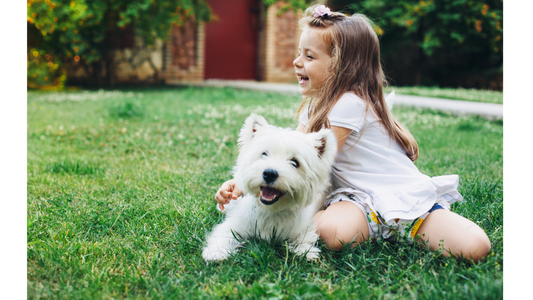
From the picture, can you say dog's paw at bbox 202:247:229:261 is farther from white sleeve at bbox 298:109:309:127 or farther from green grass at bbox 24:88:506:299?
white sleeve at bbox 298:109:309:127

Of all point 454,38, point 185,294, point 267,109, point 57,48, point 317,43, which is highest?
point 454,38

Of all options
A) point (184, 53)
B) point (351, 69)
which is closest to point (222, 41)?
point (184, 53)

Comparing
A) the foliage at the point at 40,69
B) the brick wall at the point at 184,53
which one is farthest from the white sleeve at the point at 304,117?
the brick wall at the point at 184,53

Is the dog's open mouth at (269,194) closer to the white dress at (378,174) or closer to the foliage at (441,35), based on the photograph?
the white dress at (378,174)

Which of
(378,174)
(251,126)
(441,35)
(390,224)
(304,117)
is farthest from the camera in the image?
(441,35)

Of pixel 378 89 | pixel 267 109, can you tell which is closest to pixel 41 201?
pixel 378 89

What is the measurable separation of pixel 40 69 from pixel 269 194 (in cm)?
1149

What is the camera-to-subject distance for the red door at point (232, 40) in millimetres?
14984

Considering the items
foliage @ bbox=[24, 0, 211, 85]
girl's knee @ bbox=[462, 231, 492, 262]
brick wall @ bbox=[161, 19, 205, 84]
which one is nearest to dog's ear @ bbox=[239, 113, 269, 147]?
girl's knee @ bbox=[462, 231, 492, 262]

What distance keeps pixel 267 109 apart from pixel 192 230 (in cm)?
537

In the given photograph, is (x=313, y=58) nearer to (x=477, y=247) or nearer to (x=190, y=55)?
(x=477, y=247)

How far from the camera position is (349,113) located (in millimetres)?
2285
